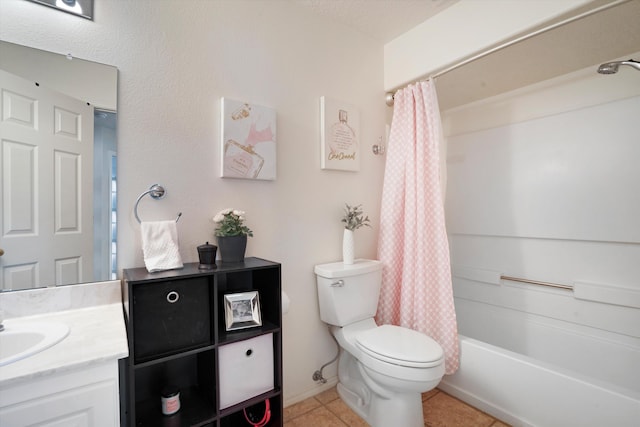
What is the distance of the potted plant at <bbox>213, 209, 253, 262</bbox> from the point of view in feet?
4.67

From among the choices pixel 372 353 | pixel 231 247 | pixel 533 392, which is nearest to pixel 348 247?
pixel 372 353

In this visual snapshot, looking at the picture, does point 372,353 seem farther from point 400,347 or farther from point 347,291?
point 347,291

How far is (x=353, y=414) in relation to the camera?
67.9 inches

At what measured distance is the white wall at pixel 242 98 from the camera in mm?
1302

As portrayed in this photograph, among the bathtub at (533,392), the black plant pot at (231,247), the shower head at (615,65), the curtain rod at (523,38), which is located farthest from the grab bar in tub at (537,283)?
the black plant pot at (231,247)

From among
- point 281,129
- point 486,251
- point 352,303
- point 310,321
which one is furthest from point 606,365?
point 281,129

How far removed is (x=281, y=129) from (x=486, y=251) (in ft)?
6.13

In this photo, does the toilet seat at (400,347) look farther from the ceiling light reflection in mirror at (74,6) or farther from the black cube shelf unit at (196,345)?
the ceiling light reflection in mirror at (74,6)

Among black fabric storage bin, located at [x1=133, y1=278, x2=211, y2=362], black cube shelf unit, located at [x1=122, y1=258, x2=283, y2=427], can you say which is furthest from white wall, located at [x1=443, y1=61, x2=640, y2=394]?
black fabric storage bin, located at [x1=133, y1=278, x2=211, y2=362]

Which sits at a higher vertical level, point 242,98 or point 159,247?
point 242,98

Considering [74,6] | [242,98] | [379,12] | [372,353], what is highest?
[379,12]

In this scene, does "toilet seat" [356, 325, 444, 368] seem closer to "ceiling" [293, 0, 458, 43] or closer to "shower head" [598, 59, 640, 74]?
"shower head" [598, 59, 640, 74]

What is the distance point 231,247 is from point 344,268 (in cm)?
71

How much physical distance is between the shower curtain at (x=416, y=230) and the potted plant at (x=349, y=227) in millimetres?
234
